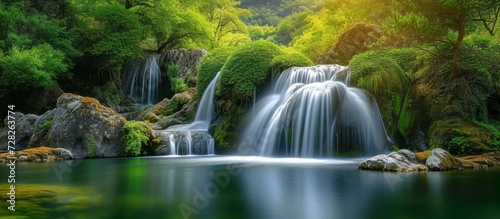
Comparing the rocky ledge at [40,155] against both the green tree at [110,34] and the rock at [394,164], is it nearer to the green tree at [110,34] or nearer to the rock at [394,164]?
the rock at [394,164]

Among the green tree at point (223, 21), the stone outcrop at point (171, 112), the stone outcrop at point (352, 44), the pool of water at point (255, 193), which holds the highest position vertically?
the green tree at point (223, 21)

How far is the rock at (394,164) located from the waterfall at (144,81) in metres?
19.3

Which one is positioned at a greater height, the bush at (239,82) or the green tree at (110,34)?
the green tree at (110,34)

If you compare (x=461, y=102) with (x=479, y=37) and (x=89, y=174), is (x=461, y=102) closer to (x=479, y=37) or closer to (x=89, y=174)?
(x=479, y=37)

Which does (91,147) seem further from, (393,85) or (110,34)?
(110,34)

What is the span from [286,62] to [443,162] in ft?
29.1

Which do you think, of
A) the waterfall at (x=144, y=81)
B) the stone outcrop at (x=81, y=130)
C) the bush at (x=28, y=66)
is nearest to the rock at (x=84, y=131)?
the stone outcrop at (x=81, y=130)

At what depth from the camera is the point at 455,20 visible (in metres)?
12.9

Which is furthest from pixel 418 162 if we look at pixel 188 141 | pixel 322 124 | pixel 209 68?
pixel 209 68

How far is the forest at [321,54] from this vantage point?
501 inches

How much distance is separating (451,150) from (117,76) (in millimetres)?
21490

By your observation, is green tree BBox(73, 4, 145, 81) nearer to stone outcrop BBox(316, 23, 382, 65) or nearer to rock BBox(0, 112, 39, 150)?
rock BBox(0, 112, 39, 150)

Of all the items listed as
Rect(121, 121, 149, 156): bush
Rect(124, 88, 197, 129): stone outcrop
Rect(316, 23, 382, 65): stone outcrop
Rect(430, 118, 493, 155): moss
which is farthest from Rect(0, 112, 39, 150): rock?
Rect(430, 118, 493, 155): moss

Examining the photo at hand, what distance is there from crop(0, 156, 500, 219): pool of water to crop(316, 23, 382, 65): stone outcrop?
10.9 metres
